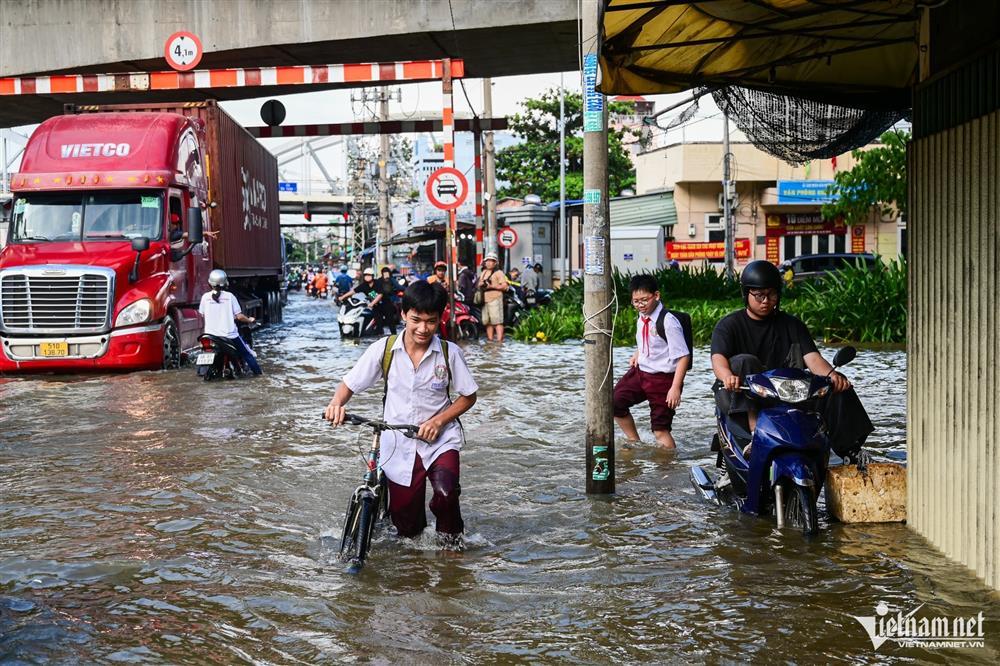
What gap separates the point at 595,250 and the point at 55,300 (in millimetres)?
10519

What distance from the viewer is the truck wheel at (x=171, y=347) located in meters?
16.3

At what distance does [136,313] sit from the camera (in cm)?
1579

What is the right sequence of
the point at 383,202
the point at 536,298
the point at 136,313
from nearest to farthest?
the point at 136,313
the point at 536,298
the point at 383,202

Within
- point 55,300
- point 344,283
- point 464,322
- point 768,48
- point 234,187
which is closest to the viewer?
point 768,48

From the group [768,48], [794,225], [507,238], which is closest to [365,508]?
[768,48]

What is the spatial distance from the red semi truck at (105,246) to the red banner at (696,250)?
29398 mm

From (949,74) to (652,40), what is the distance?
6.14 ft

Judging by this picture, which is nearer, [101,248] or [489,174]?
[101,248]

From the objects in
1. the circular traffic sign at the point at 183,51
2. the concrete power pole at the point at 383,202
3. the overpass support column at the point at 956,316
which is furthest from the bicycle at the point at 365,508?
the concrete power pole at the point at 383,202

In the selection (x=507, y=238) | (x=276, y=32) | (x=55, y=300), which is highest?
(x=276, y=32)

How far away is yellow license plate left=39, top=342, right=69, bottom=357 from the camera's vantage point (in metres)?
15.6

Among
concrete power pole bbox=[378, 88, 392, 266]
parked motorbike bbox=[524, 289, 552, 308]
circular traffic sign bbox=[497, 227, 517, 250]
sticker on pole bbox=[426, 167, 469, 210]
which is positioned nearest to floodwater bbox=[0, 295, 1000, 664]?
sticker on pole bbox=[426, 167, 469, 210]

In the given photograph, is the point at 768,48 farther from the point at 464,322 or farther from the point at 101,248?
the point at 464,322

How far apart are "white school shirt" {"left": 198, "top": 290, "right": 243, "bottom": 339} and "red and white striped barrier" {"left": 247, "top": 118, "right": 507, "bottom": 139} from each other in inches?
363
